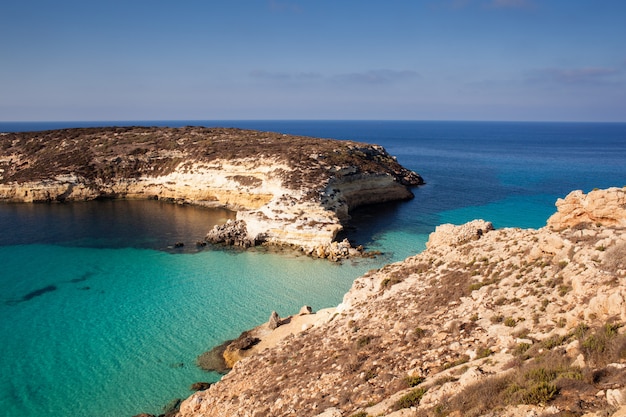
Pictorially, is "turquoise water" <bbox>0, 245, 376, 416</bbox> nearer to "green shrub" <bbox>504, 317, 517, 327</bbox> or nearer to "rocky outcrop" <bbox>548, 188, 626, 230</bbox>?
"green shrub" <bbox>504, 317, 517, 327</bbox>

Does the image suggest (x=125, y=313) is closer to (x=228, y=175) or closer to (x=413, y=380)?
(x=413, y=380)

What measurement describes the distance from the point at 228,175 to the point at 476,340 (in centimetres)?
4756

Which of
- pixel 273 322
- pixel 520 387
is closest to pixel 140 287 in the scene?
pixel 273 322

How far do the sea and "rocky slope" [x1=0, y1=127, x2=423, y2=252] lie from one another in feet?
9.62

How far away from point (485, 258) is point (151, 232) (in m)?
36.5

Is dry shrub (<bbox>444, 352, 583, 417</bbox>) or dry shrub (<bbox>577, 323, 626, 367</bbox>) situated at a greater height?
dry shrub (<bbox>577, 323, 626, 367</bbox>)

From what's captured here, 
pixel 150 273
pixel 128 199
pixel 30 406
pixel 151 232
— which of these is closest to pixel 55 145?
pixel 128 199

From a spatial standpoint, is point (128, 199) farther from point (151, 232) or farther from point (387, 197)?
point (387, 197)

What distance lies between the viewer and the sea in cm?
2073

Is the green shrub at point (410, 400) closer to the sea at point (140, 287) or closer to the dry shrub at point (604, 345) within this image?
the dry shrub at point (604, 345)

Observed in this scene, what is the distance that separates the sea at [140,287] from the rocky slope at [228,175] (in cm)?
293

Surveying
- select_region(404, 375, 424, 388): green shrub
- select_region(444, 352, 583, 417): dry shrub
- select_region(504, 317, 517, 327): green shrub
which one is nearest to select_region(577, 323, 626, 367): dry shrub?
select_region(444, 352, 583, 417): dry shrub

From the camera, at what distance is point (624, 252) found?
1360 cm

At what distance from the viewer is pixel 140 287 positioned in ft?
104
